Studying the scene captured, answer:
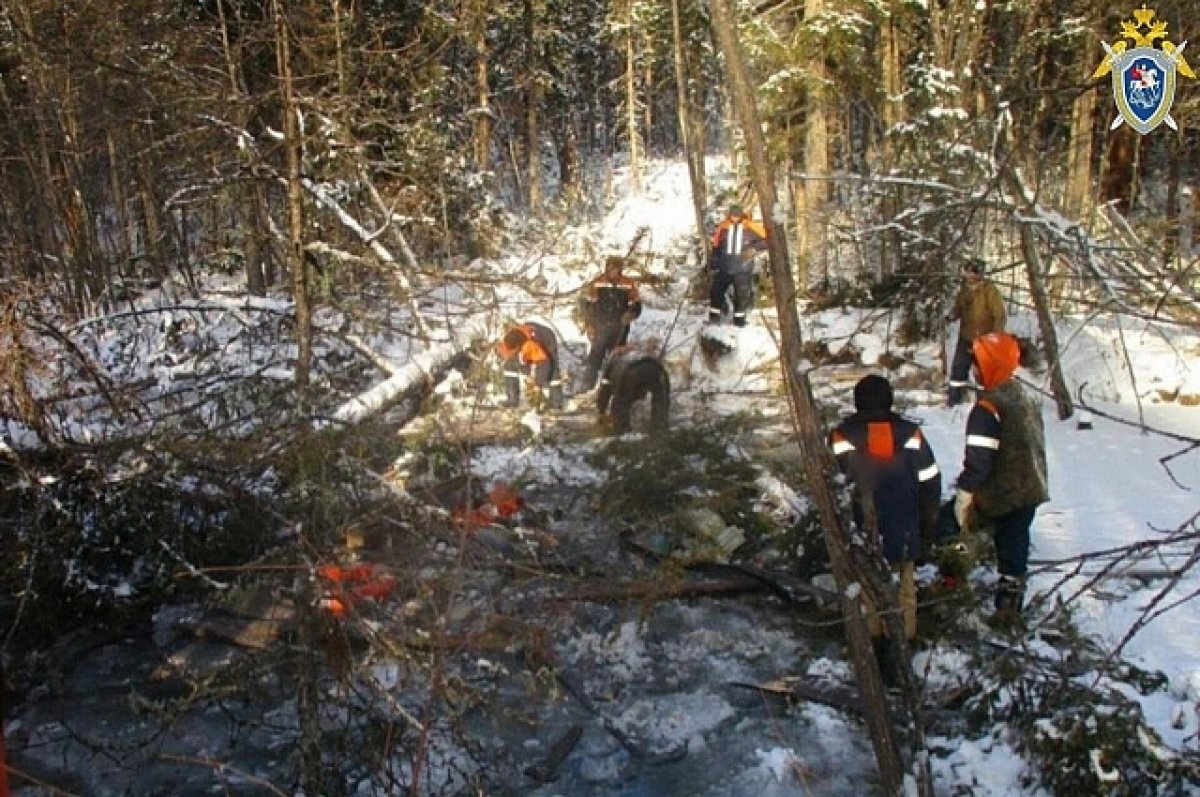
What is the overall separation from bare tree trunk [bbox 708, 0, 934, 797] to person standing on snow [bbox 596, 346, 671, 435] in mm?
6018

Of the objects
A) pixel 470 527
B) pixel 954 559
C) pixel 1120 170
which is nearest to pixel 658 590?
pixel 954 559

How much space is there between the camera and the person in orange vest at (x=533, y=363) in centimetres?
1052

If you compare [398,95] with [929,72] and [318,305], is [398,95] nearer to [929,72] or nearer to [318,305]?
[318,305]

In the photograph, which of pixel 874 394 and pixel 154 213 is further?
pixel 154 213

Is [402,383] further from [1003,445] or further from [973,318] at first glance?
[973,318]

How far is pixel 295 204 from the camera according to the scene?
4.80 m

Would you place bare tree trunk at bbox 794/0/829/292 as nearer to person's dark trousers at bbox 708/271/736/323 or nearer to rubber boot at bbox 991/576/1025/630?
person's dark trousers at bbox 708/271/736/323

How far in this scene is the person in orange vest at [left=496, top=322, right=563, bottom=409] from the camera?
1052 centimetres

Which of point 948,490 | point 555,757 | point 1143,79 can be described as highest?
point 1143,79

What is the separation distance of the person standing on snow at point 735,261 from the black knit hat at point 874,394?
7.26m

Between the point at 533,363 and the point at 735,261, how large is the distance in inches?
134

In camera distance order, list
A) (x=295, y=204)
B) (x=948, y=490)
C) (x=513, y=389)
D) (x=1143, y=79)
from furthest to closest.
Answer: (x=513, y=389)
(x=948, y=490)
(x=1143, y=79)
(x=295, y=204)

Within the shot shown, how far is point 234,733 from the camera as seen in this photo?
17.7ft

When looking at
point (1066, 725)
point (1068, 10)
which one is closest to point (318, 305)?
point (1066, 725)
